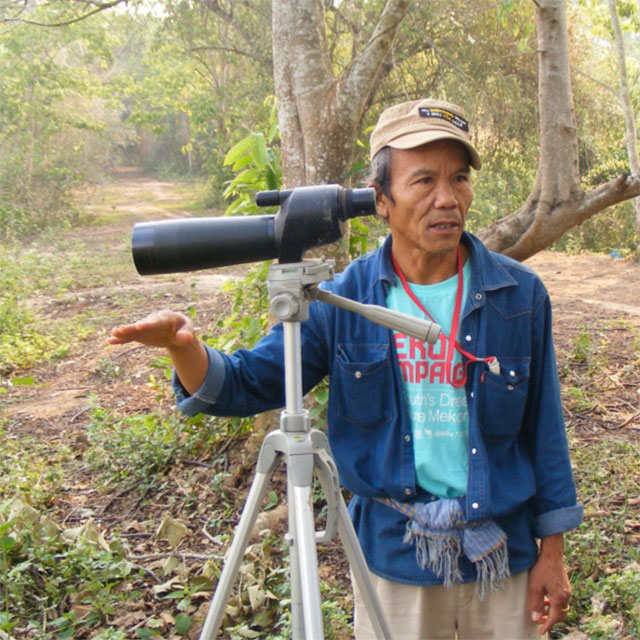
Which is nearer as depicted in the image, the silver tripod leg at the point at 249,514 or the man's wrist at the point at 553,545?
the silver tripod leg at the point at 249,514

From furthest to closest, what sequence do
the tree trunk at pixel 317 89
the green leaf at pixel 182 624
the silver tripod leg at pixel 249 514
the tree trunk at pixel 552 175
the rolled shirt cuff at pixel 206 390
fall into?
1. the tree trunk at pixel 552 175
2. the tree trunk at pixel 317 89
3. the green leaf at pixel 182 624
4. the rolled shirt cuff at pixel 206 390
5. the silver tripod leg at pixel 249 514

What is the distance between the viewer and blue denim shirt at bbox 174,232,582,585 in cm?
150

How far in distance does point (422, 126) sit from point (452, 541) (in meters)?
0.87

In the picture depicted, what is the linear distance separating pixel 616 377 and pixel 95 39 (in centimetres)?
1354

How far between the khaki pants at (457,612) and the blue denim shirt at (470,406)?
53 mm

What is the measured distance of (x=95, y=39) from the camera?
14625 mm

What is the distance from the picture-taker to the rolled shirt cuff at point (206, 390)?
1477mm

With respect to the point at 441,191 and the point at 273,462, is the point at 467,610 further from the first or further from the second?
the point at 441,191

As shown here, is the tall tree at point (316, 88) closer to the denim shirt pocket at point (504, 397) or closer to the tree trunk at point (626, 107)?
the denim shirt pocket at point (504, 397)

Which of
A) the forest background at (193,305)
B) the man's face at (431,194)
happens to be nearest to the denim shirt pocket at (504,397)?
the man's face at (431,194)

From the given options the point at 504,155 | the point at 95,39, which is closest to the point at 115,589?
the point at 504,155

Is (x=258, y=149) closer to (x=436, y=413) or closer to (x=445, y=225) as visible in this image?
(x=445, y=225)

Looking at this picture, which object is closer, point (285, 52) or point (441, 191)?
point (441, 191)

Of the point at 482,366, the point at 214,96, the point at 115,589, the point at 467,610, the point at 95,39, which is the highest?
the point at 95,39
